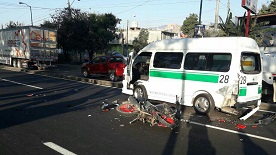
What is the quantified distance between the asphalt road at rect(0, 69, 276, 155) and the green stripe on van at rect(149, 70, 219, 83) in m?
1.09

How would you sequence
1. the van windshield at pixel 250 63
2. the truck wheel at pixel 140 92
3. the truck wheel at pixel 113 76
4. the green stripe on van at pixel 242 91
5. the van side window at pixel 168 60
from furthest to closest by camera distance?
the truck wheel at pixel 113 76 < the truck wheel at pixel 140 92 < the van side window at pixel 168 60 < the van windshield at pixel 250 63 < the green stripe on van at pixel 242 91

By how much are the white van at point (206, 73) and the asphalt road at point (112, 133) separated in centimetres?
57

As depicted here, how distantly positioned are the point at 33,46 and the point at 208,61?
18.4 metres

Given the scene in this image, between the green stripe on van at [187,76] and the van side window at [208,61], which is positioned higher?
the van side window at [208,61]

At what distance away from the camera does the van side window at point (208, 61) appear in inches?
284

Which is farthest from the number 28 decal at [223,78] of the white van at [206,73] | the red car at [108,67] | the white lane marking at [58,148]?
the red car at [108,67]

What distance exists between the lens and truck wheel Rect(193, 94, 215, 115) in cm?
745

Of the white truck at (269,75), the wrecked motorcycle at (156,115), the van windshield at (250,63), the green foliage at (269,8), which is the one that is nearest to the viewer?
the wrecked motorcycle at (156,115)

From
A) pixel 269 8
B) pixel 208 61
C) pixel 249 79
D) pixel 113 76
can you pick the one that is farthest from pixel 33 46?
pixel 269 8

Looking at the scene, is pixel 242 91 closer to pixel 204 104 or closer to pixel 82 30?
pixel 204 104

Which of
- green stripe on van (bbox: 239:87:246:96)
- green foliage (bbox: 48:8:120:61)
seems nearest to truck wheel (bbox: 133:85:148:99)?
green stripe on van (bbox: 239:87:246:96)

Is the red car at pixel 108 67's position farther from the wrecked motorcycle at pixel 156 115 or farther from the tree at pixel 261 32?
the wrecked motorcycle at pixel 156 115

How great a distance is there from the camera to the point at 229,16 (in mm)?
16875

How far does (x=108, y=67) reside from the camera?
16.5 m
